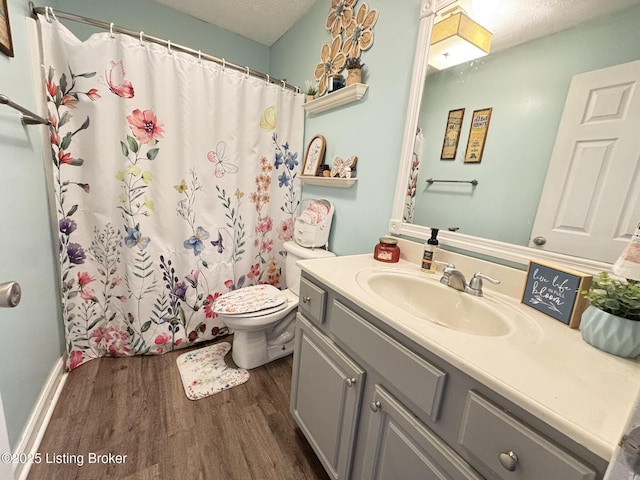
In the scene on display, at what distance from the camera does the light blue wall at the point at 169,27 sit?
1.68 m

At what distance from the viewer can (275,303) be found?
5.02ft

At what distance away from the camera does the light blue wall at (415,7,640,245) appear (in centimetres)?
74

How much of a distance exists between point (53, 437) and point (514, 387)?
1.73 meters

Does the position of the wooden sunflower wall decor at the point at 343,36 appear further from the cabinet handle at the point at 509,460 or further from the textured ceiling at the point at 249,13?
the cabinet handle at the point at 509,460

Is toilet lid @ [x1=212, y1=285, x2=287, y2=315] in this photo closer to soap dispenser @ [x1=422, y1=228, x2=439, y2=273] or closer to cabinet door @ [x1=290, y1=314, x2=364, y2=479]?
cabinet door @ [x1=290, y1=314, x2=364, y2=479]

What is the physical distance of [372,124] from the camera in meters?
1.38

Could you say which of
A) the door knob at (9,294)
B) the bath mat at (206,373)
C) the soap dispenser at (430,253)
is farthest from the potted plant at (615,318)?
the bath mat at (206,373)

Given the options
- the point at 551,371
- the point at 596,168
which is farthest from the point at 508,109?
the point at 551,371

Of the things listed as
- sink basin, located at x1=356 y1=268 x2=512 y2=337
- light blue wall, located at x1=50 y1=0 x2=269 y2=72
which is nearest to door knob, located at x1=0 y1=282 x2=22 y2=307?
sink basin, located at x1=356 y1=268 x2=512 y2=337

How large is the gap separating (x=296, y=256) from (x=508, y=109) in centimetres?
125

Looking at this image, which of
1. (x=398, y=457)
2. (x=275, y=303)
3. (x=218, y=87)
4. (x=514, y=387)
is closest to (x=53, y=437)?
(x=275, y=303)

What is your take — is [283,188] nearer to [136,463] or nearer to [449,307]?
[449,307]

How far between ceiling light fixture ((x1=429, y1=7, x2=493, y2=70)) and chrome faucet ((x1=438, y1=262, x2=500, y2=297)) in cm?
82

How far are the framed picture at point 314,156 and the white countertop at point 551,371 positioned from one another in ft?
3.94
